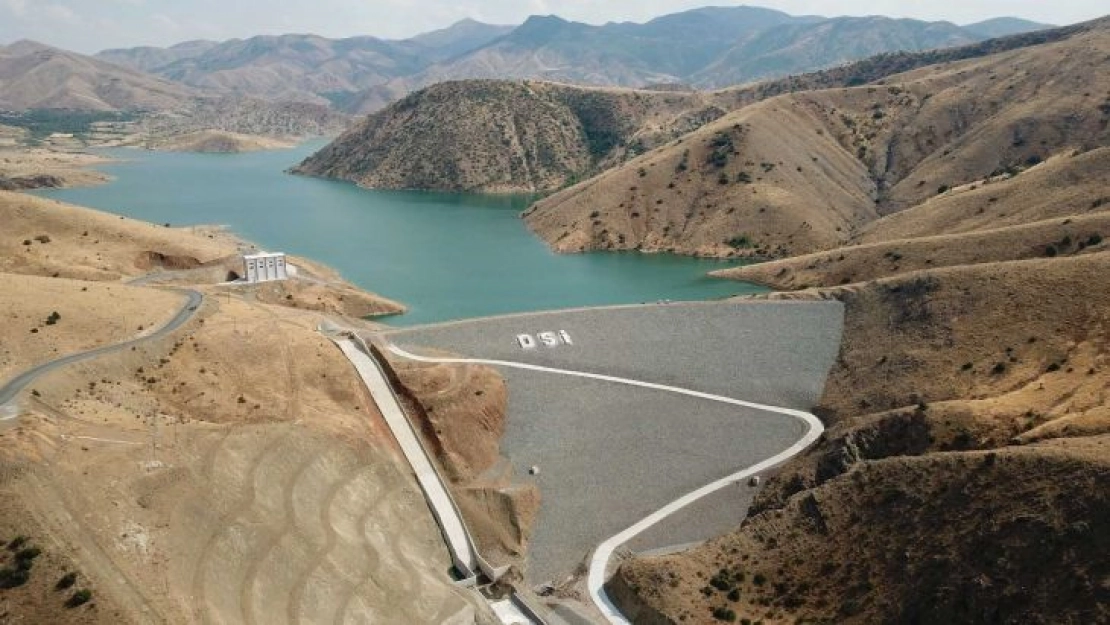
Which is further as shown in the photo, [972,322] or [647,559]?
[972,322]

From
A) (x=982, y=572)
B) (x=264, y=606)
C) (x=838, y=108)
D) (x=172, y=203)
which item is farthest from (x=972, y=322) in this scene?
(x=172, y=203)

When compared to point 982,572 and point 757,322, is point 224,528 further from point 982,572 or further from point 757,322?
point 757,322

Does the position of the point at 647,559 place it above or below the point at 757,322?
below

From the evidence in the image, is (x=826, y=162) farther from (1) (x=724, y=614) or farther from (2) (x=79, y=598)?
(2) (x=79, y=598)

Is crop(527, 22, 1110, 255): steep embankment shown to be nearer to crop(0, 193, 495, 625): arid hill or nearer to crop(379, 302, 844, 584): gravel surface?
crop(379, 302, 844, 584): gravel surface

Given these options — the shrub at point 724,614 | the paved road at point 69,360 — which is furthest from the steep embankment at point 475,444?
the paved road at point 69,360

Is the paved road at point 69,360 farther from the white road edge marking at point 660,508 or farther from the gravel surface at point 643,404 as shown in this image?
the gravel surface at point 643,404
